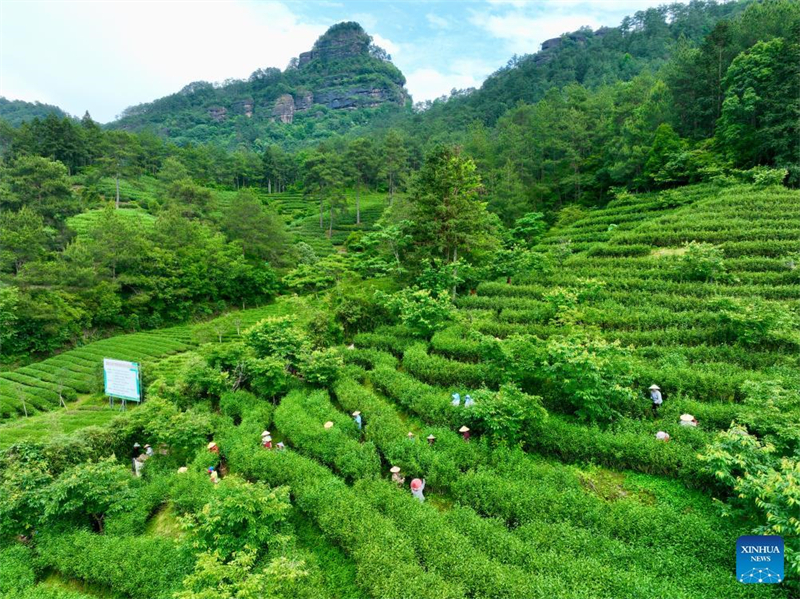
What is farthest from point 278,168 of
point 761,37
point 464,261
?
point 761,37

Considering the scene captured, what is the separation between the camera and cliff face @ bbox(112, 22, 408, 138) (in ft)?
413

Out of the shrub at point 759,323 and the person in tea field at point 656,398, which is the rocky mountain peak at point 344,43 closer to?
the shrub at point 759,323

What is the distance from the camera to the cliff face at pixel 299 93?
126m

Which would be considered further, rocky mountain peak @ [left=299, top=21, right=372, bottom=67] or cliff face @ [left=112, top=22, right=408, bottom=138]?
rocky mountain peak @ [left=299, top=21, right=372, bottom=67]

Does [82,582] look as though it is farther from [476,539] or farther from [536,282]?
[536,282]

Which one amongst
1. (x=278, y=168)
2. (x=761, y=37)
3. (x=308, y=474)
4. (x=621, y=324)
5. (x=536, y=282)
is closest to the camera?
(x=308, y=474)

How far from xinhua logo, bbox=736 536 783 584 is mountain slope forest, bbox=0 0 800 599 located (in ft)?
0.64

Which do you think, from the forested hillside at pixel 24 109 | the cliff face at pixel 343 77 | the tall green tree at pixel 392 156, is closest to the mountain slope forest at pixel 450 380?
the tall green tree at pixel 392 156

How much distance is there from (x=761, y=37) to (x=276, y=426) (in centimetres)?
4393

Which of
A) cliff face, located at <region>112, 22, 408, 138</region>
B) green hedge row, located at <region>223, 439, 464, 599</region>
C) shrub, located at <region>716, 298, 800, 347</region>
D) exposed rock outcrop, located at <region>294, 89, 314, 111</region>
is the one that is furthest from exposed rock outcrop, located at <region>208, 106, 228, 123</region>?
shrub, located at <region>716, 298, 800, 347</region>

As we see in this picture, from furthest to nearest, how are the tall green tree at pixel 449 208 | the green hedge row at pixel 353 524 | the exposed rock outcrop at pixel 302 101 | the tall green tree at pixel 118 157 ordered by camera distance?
the exposed rock outcrop at pixel 302 101 → the tall green tree at pixel 118 157 → the tall green tree at pixel 449 208 → the green hedge row at pixel 353 524

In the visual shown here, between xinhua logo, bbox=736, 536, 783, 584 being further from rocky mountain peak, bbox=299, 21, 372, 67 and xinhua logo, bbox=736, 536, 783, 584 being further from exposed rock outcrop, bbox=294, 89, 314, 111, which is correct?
rocky mountain peak, bbox=299, 21, 372, 67

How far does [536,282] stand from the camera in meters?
21.7

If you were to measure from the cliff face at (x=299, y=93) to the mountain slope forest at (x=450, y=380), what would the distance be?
340 ft
